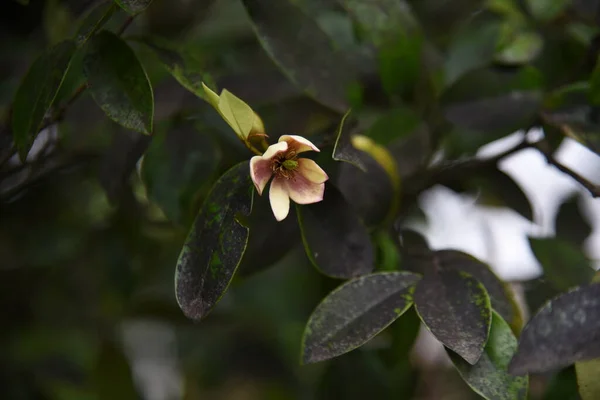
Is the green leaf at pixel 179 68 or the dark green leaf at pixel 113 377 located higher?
the green leaf at pixel 179 68

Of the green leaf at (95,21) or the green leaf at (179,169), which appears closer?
the green leaf at (95,21)

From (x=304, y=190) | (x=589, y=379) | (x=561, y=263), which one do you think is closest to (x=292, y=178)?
(x=304, y=190)

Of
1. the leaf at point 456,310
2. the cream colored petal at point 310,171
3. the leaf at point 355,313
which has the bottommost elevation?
the leaf at point 456,310

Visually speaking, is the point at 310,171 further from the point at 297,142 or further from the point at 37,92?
the point at 37,92

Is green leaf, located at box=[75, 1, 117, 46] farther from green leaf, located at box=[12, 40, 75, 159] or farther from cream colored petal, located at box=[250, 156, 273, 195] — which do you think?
cream colored petal, located at box=[250, 156, 273, 195]

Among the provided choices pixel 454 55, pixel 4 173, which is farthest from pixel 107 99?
pixel 454 55

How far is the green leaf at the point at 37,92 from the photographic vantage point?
17.7 inches

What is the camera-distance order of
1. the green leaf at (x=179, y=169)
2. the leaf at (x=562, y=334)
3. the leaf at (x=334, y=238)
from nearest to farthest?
the leaf at (x=562, y=334) → the leaf at (x=334, y=238) → the green leaf at (x=179, y=169)

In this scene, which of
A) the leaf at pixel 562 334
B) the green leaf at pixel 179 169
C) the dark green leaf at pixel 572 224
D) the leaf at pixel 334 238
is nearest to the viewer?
the leaf at pixel 562 334

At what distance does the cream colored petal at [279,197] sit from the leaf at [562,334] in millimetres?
177

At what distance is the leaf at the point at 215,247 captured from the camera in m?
0.40

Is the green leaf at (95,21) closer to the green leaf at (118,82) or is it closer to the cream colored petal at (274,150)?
the green leaf at (118,82)

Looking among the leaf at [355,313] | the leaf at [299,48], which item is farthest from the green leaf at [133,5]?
the leaf at [355,313]

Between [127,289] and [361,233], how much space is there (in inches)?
16.4
